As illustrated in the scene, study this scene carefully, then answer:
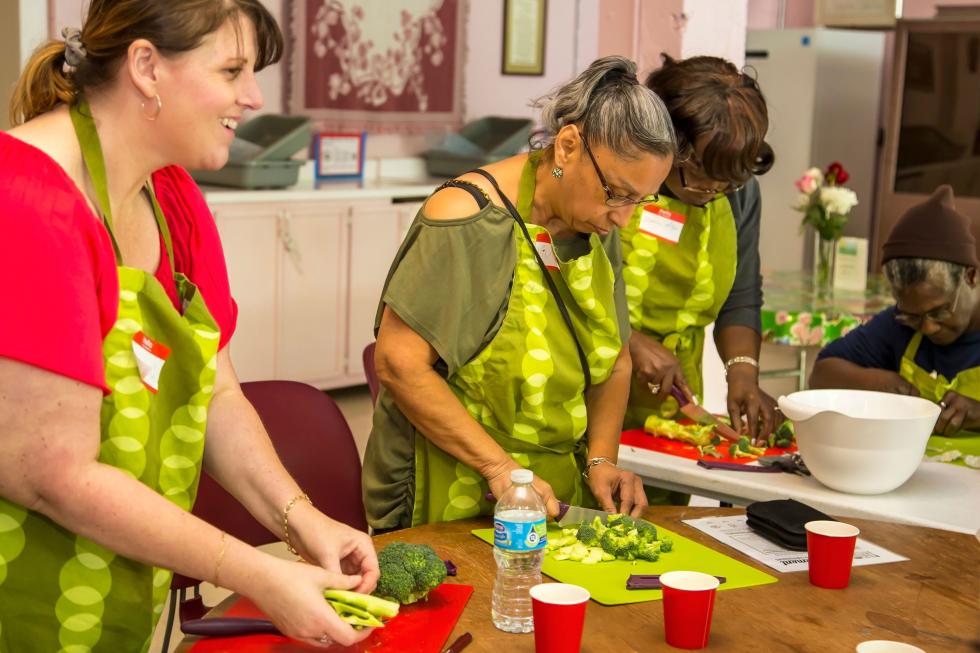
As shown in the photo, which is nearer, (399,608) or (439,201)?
(399,608)

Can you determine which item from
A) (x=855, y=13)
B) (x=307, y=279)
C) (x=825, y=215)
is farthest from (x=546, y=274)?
(x=855, y=13)

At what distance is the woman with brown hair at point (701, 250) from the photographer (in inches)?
110

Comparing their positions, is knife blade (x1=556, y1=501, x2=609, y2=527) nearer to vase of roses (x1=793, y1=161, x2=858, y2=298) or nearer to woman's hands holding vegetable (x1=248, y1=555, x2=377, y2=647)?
woman's hands holding vegetable (x1=248, y1=555, x2=377, y2=647)

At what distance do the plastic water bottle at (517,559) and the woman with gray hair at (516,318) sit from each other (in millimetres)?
332

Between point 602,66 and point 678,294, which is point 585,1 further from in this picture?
point 602,66

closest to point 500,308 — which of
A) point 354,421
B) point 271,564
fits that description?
point 271,564

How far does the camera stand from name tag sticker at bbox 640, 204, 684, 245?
9.96 ft

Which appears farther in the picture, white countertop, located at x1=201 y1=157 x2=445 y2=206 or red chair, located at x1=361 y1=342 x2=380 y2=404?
white countertop, located at x1=201 y1=157 x2=445 y2=206

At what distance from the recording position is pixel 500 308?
2381 millimetres

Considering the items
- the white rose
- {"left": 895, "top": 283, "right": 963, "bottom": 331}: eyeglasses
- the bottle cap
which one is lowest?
the bottle cap

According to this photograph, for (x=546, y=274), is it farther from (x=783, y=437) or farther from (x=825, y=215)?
(x=825, y=215)

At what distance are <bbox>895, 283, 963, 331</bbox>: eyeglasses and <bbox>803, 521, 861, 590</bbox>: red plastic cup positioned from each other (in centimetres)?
122

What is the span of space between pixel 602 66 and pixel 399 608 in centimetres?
111

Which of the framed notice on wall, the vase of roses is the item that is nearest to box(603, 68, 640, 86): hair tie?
the vase of roses
